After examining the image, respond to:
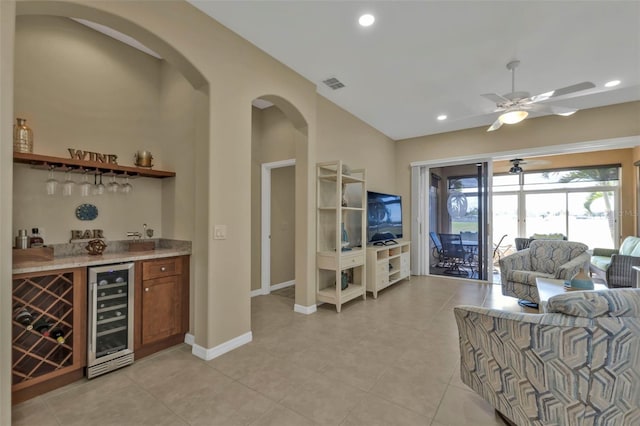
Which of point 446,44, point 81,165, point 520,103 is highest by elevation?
point 446,44

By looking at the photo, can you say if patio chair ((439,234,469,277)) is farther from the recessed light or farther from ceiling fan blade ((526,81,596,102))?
the recessed light

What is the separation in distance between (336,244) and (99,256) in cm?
255

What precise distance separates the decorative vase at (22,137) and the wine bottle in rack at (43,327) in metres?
1.32

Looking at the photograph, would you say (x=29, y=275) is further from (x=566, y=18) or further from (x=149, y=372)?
(x=566, y=18)

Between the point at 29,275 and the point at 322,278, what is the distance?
2.98m

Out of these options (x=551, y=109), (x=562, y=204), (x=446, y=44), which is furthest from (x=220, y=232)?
(x=562, y=204)

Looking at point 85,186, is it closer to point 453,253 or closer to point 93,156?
point 93,156

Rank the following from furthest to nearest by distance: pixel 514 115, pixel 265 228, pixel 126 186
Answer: pixel 265 228 → pixel 514 115 → pixel 126 186

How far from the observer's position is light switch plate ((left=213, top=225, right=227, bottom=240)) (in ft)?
8.31

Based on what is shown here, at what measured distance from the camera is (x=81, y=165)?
2443 mm

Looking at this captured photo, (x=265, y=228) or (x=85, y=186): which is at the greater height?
(x=85, y=186)

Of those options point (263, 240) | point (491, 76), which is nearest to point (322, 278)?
point (263, 240)

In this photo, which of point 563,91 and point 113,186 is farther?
point 563,91

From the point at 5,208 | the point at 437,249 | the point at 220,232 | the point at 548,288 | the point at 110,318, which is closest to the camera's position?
the point at 5,208
